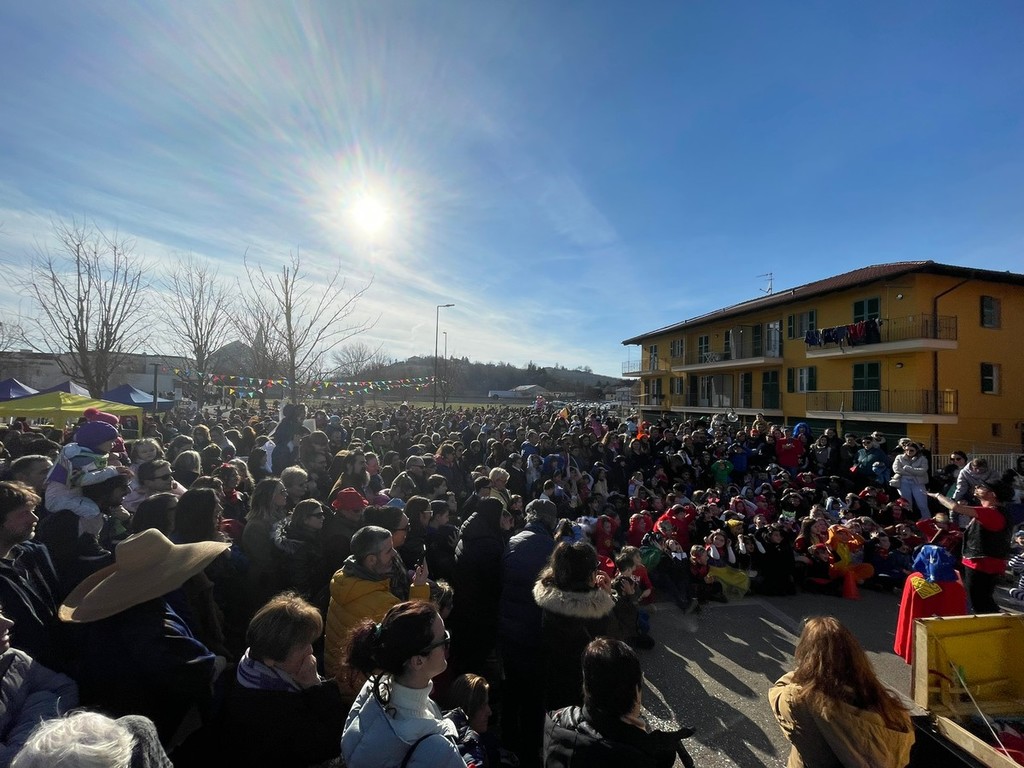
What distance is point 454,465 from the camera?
9.12 meters

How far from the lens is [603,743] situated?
1868mm

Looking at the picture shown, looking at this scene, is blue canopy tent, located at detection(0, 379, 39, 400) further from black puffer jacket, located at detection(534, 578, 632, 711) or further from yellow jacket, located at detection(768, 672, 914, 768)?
yellow jacket, located at detection(768, 672, 914, 768)

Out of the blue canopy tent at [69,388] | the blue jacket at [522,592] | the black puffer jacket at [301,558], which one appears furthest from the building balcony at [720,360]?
the blue canopy tent at [69,388]

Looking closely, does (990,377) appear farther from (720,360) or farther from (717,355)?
(717,355)

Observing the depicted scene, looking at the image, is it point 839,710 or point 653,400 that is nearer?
point 839,710

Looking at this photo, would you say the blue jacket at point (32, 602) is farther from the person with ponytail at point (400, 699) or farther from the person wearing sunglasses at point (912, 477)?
the person wearing sunglasses at point (912, 477)

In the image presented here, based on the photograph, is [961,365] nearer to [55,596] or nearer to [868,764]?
[868,764]

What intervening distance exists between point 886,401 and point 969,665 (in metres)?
20.6

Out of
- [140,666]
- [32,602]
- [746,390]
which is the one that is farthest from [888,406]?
[32,602]

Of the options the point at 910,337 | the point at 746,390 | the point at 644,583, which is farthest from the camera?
the point at 746,390

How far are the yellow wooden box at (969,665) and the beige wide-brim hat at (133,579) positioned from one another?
14.4ft

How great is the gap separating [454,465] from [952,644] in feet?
23.6

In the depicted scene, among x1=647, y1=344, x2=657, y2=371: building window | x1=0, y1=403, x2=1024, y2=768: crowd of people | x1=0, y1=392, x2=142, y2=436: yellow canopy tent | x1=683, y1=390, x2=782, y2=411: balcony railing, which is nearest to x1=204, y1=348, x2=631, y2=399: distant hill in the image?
x1=647, y1=344, x2=657, y2=371: building window

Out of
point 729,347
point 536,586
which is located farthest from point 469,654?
point 729,347
